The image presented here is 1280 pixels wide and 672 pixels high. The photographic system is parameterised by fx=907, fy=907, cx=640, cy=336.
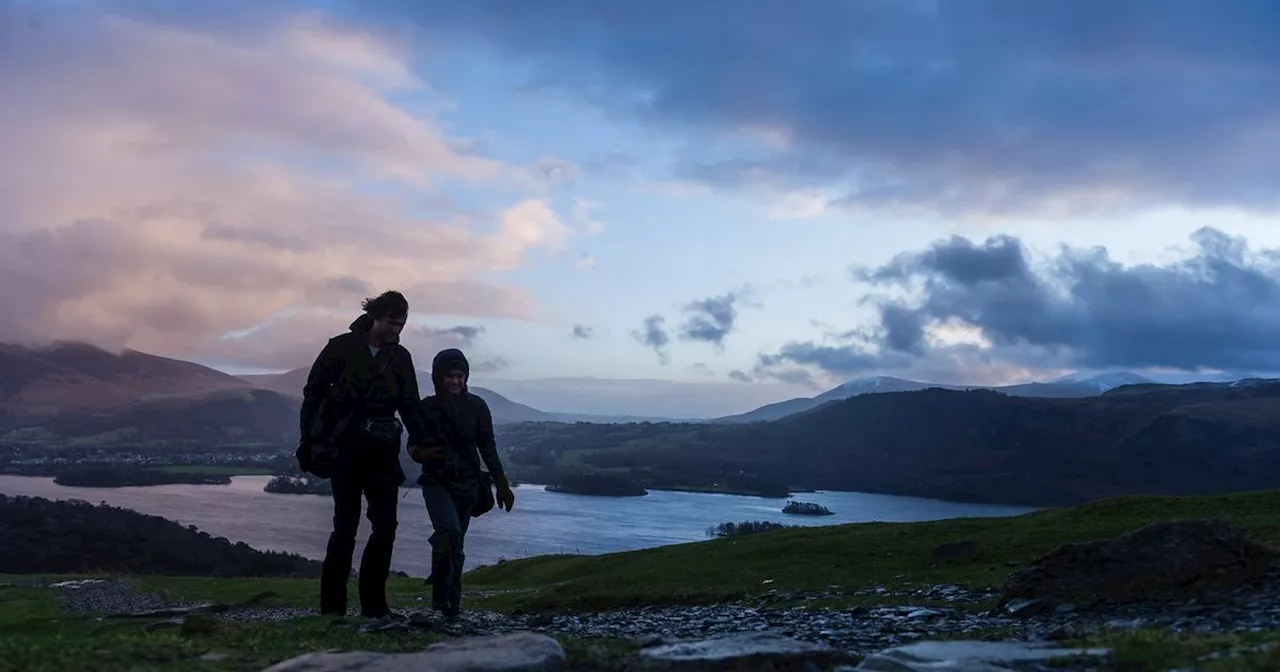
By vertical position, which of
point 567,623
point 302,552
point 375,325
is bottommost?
point 302,552

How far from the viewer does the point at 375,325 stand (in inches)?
460

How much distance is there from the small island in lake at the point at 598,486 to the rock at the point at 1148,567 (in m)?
153

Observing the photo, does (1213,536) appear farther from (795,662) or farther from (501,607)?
(501,607)

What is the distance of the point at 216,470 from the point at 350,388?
189291 millimetres

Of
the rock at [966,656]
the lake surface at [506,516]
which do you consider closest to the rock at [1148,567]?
the rock at [966,656]

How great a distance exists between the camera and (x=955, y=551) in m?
23.5

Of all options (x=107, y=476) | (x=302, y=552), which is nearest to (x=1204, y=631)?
(x=302, y=552)

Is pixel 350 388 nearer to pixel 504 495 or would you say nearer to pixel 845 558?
pixel 504 495

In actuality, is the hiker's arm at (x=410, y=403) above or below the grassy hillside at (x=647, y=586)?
above

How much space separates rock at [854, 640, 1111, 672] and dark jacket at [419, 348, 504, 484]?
20.9 feet

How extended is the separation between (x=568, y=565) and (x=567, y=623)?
22384mm

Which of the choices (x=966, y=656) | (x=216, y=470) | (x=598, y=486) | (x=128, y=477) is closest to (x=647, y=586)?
(x=966, y=656)

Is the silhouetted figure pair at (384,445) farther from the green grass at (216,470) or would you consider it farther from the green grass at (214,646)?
the green grass at (216,470)

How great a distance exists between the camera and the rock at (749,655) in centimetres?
680
